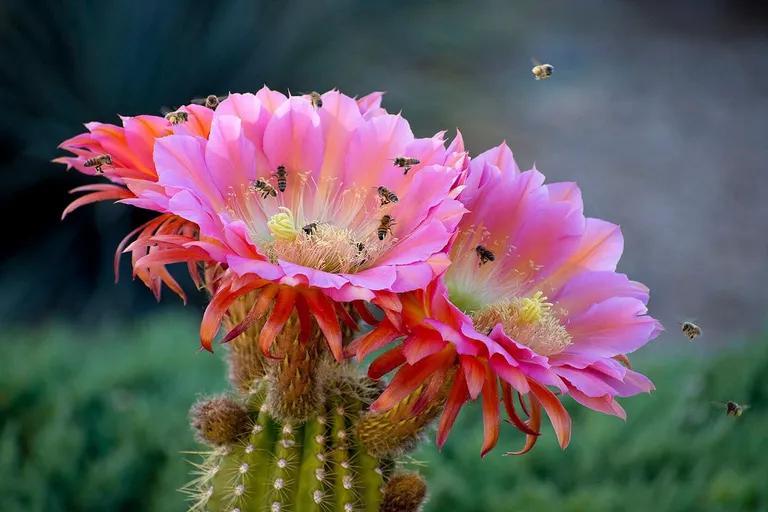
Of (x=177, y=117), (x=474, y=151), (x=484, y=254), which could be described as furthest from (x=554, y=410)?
(x=474, y=151)

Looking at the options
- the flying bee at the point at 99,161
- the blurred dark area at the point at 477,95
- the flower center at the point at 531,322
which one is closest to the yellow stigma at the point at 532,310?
the flower center at the point at 531,322

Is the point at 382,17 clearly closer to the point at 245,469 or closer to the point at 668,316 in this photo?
the point at 668,316

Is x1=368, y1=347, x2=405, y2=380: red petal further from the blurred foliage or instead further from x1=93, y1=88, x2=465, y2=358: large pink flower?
the blurred foliage

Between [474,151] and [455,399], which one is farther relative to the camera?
[474,151]

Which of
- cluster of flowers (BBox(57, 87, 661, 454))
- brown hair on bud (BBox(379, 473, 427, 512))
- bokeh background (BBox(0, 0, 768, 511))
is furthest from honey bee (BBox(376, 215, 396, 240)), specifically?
bokeh background (BBox(0, 0, 768, 511))

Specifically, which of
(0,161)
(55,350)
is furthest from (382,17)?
(55,350)

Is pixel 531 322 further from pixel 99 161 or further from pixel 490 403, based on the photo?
pixel 99 161
